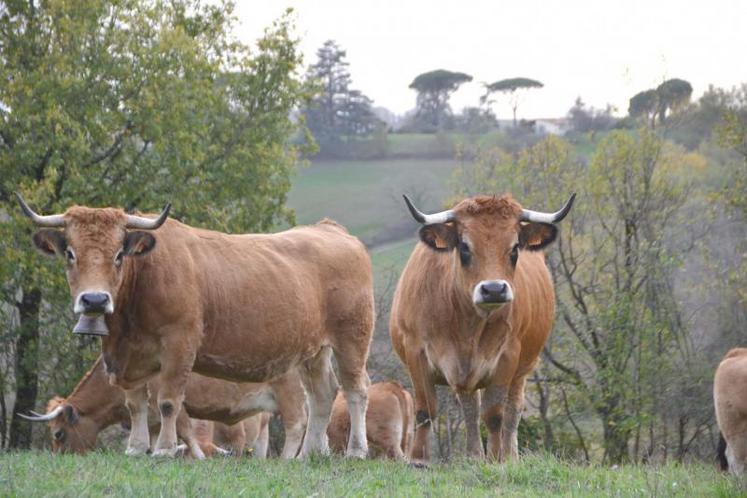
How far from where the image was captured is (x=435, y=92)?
3893 inches

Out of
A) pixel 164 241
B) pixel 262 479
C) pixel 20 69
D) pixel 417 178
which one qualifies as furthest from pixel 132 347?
Result: pixel 417 178

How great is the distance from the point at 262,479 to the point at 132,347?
2907 millimetres

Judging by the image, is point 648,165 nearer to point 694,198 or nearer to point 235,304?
point 694,198

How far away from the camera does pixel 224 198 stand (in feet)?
84.4

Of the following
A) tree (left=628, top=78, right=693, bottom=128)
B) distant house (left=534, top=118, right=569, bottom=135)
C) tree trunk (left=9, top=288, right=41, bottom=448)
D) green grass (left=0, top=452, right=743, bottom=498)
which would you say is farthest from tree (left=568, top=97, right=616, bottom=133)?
green grass (left=0, top=452, right=743, bottom=498)

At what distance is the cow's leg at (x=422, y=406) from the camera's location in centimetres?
1187

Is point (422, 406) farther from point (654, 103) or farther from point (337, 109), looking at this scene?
point (337, 109)

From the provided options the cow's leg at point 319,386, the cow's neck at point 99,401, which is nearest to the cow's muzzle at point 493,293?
the cow's leg at point 319,386

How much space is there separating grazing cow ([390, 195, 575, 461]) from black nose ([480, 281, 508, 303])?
0.06 m

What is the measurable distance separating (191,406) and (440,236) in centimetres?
539

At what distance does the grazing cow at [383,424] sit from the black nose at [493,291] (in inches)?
266

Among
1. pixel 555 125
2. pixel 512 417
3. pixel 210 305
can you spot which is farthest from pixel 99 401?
pixel 555 125

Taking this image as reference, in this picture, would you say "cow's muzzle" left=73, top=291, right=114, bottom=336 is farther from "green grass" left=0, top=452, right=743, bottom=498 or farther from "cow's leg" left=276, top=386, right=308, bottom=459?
"cow's leg" left=276, top=386, right=308, bottom=459

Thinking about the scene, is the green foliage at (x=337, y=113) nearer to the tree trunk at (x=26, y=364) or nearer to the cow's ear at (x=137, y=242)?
the tree trunk at (x=26, y=364)
